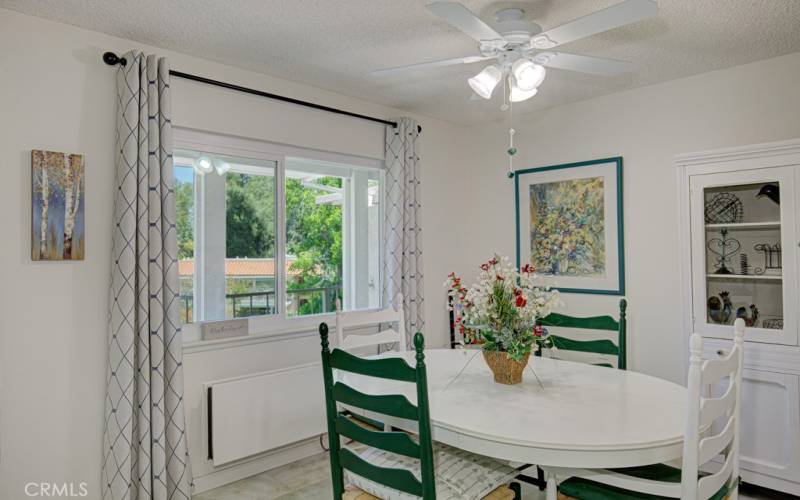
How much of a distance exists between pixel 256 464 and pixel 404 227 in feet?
6.08

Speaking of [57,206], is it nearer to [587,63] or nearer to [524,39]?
[524,39]

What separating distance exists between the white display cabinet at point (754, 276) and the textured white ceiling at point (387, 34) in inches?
23.5

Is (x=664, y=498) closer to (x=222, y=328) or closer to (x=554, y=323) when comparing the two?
(x=554, y=323)

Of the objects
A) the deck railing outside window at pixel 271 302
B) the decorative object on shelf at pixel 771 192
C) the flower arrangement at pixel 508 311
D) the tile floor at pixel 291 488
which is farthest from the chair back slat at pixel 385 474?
the decorative object on shelf at pixel 771 192

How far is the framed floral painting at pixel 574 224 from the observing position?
3.56 meters

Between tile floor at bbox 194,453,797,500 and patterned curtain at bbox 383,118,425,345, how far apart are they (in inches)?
44.7

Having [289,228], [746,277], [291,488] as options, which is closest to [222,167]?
[289,228]

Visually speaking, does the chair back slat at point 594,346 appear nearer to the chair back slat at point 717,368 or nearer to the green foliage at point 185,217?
the chair back slat at point 717,368

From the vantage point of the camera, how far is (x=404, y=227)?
3.78 meters

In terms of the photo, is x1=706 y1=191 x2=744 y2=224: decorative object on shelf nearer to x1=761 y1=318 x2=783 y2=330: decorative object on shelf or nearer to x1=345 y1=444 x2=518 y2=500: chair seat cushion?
x1=761 y1=318 x2=783 y2=330: decorative object on shelf

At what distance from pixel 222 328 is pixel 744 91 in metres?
3.35

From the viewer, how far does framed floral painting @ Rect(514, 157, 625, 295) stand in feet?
11.7

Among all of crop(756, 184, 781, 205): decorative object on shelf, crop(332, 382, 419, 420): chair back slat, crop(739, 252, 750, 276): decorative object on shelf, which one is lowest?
crop(332, 382, 419, 420): chair back slat

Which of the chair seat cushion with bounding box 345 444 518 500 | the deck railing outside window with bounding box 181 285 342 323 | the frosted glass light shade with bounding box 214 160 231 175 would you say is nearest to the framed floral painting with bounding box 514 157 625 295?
the deck railing outside window with bounding box 181 285 342 323
